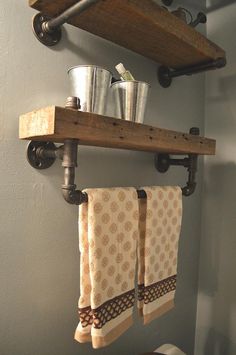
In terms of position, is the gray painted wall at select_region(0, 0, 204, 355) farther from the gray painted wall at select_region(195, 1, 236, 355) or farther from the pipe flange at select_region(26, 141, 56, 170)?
the gray painted wall at select_region(195, 1, 236, 355)

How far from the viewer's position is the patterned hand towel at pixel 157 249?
2.40ft

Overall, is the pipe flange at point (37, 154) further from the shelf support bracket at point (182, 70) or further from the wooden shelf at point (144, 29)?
the shelf support bracket at point (182, 70)

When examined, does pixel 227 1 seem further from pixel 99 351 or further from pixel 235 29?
pixel 99 351

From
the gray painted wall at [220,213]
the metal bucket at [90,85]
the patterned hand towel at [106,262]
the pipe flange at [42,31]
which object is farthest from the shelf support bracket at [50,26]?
the gray painted wall at [220,213]

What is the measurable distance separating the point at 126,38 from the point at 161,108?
0.93ft

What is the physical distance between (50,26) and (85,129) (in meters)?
0.29

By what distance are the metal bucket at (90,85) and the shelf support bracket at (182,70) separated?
410mm

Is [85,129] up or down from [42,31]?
down

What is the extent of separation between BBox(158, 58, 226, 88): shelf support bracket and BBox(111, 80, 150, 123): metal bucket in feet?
1.02

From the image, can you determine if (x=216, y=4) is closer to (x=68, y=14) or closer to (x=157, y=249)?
(x=68, y=14)

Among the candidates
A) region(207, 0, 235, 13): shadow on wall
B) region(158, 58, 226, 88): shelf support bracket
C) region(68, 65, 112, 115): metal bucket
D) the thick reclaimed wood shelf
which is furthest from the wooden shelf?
region(207, 0, 235, 13): shadow on wall

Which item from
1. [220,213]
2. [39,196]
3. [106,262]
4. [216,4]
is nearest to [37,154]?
[39,196]

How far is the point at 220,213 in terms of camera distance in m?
1.09

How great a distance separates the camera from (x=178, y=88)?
3.28 ft
